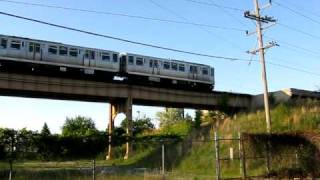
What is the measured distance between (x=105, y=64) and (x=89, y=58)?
2529 mm

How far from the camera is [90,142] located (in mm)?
56688

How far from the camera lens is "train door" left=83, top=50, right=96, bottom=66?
1996 inches

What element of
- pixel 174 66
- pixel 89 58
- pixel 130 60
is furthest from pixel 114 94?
pixel 174 66

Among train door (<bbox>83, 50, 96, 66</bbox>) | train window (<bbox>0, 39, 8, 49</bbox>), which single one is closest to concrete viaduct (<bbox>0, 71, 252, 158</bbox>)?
train door (<bbox>83, 50, 96, 66</bbox>)

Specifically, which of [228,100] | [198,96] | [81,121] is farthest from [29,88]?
[81,121]

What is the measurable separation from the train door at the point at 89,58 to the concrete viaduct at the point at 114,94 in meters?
2.77

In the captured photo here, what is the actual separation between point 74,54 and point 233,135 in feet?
66.6

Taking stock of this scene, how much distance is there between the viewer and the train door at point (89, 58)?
50688mm

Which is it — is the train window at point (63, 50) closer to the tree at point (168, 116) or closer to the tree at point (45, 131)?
the tree at point (45, 131)

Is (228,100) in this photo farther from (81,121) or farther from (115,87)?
(81,121)

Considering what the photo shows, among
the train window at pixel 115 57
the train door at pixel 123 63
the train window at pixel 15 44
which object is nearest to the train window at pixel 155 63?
the train door at pixel 123 63

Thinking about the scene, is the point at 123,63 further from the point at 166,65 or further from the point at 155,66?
the point at 166,65

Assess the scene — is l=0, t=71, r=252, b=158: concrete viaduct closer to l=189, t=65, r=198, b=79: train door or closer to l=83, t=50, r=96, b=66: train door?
l=83, t=50, r=96, b=66: train door

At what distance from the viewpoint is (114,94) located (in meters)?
56.8
